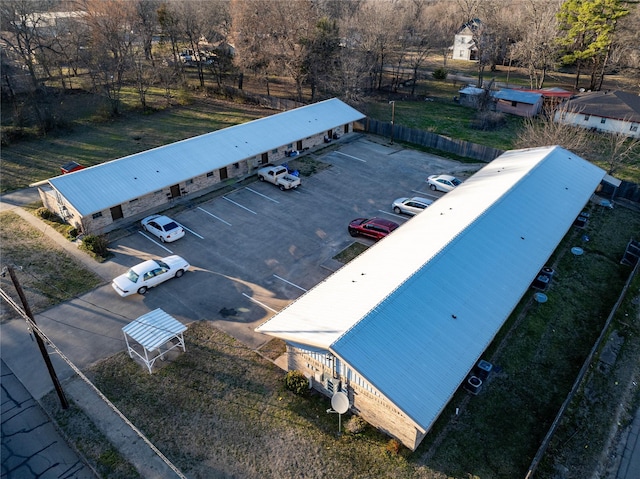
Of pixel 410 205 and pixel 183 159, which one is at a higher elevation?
pixel 183 159

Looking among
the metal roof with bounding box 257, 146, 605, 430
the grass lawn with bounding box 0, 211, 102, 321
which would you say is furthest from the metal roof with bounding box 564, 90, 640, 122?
the grass lawn with bounding box 0, 211, 102, 321

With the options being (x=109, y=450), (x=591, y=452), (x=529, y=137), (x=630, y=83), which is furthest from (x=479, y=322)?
(x=630, y=83)

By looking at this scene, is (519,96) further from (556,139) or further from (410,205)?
(410,205)

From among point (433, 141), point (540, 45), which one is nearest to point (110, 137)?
point (433, 141)

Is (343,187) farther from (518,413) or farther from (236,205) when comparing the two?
(518,413)

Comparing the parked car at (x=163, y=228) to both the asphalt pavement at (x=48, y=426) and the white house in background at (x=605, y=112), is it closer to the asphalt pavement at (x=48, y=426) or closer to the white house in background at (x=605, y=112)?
the asphalt pavement at (x=48, y=426)

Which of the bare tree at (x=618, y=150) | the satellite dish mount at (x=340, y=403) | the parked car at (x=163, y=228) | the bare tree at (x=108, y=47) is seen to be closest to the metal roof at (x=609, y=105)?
the bare tree at (x=618, y=150)
